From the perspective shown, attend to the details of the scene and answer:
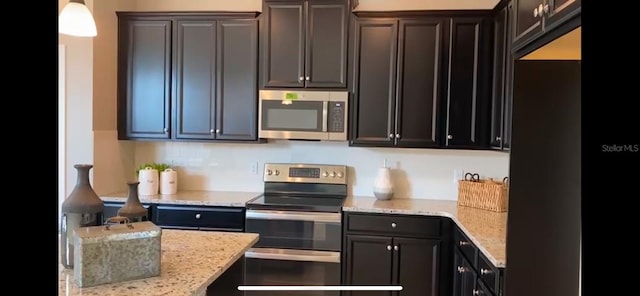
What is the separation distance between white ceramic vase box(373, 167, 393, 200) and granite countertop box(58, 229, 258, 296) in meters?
1.68

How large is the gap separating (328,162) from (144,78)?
1.62m

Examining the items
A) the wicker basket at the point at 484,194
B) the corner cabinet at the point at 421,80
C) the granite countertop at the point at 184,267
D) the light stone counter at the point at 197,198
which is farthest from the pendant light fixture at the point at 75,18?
the wicker basket at the point at 484,194

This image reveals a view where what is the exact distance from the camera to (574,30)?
4.58 feet

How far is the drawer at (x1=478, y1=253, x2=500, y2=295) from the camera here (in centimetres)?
203

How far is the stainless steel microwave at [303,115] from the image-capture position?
355 cm

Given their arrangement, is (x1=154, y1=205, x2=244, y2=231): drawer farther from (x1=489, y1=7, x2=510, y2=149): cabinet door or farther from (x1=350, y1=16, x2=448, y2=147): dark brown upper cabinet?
(x1=489, y1=7, x2=510, y2=149): cabinet door

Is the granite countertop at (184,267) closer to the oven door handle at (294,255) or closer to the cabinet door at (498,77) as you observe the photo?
the oven door handle at (294,255)

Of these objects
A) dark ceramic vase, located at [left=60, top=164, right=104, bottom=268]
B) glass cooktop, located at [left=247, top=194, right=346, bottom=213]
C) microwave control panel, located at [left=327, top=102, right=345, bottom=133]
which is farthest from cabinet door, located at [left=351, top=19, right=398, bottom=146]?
dark ceramic vase, located at [left=60, top=164, right=104, bottom=268]

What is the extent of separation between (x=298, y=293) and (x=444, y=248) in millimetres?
1085
